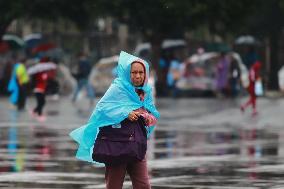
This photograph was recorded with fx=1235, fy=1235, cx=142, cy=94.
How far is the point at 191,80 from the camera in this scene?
151 ft

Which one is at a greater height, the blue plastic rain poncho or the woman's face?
the woman's face

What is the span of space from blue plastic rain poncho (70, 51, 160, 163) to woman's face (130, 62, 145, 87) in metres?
0.03

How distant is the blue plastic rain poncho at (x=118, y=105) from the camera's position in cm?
1043

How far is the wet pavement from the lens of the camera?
48.9 ft

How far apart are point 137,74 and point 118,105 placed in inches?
12.8

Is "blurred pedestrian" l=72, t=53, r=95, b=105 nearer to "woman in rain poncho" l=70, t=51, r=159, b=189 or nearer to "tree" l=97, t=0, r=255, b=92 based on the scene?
"tree" l=97, t=0, r=255, b=92

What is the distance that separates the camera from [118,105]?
34.4 ft

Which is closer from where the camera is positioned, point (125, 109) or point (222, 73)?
point (125, 109)

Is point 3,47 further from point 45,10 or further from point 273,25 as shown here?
point 273,25

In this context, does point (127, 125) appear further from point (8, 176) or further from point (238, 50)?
point (238, 50)

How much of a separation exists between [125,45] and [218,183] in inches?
2230

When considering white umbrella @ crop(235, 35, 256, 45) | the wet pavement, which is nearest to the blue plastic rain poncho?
the wet pavement

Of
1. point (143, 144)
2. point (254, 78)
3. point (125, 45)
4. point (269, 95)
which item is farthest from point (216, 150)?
point (125, 45)

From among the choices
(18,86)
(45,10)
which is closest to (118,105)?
(18,86)
